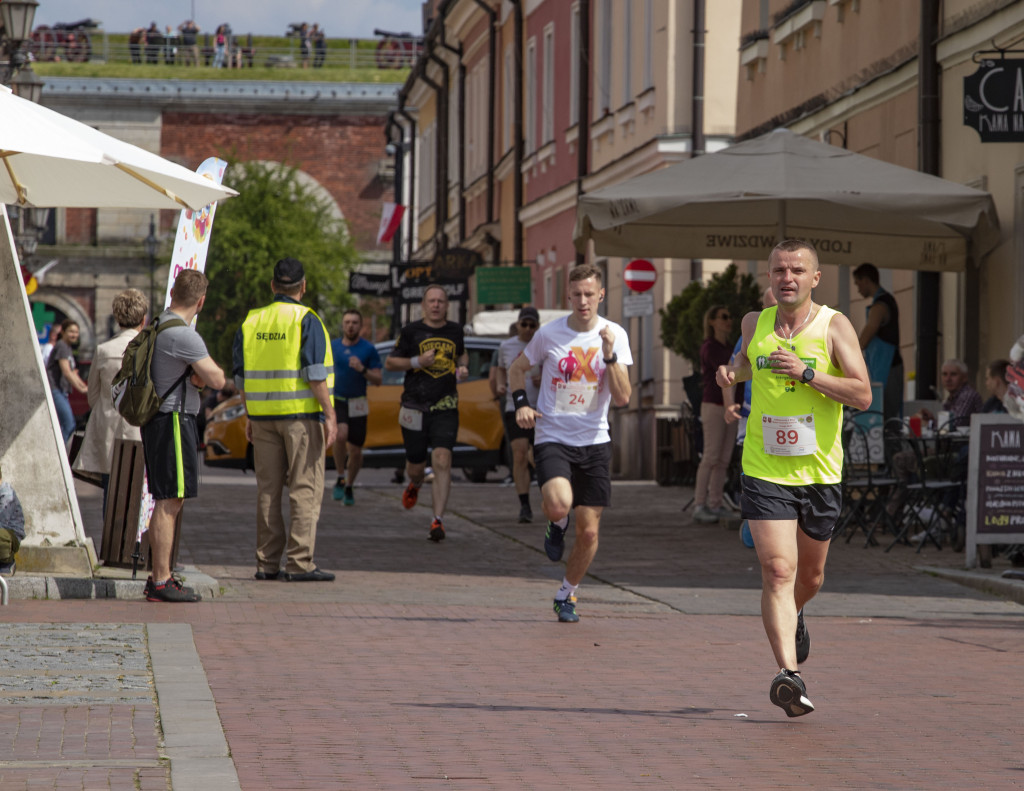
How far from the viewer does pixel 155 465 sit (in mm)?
10875

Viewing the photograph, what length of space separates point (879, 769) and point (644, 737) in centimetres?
92

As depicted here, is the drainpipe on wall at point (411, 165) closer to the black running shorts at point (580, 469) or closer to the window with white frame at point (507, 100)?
the window with white frame at point (507, 100)

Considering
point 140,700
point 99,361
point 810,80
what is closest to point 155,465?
point 99,361

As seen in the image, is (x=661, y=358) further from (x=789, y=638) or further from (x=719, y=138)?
(x=789, y=638)

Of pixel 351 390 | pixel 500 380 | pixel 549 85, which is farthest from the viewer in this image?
pixel 549 85

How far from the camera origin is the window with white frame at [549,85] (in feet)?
110

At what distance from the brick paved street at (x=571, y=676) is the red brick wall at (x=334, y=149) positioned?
56.4 metres

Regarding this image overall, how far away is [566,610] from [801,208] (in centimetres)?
630

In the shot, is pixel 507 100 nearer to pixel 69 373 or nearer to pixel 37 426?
pixel 69 373

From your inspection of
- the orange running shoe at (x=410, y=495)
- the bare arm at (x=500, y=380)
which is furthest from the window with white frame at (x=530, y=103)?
the orange running shoe at (x=410, y=495)

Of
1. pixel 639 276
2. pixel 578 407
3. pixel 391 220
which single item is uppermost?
pixel 391 220

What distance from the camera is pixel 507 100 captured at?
3756 centimetres

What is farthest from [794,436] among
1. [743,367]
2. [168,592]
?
[168,592]

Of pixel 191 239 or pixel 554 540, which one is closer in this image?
pixel 554 540
